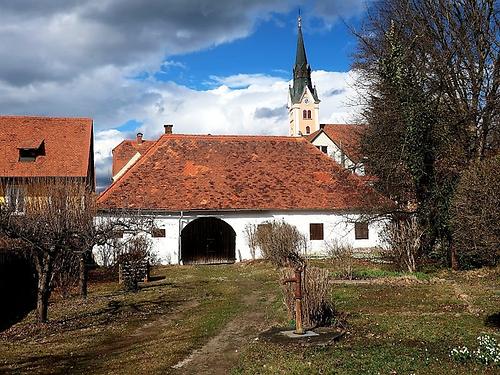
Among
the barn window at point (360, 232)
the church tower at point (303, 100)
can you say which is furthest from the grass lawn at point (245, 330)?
the church tower at point (303, 100)

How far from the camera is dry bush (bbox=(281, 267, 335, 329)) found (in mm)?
10648

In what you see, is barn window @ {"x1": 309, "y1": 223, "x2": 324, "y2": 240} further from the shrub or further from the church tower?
the church tower

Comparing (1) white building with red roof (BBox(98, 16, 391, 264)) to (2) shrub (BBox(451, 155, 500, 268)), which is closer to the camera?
(2) shrub (BBox(451, 155, 500, 268))

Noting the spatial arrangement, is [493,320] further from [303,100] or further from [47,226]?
[303,100]

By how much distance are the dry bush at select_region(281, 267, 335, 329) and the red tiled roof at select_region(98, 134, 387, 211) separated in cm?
1579

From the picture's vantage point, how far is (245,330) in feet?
37.5

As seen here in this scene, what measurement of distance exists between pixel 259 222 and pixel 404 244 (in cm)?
1061

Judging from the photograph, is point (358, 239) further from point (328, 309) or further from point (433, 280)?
point (328, 309)

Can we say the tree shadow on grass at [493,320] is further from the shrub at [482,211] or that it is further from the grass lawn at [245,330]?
the shrub at [482,211]

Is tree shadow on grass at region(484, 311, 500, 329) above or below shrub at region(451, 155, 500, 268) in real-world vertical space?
below

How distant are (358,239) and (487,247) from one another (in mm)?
20052

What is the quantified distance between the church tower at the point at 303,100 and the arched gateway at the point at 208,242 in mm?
59107

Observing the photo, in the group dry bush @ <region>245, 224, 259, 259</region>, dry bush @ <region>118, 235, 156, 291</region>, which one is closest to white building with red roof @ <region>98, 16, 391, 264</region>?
dry bush @ <region>245, 224, 259, 259</region>

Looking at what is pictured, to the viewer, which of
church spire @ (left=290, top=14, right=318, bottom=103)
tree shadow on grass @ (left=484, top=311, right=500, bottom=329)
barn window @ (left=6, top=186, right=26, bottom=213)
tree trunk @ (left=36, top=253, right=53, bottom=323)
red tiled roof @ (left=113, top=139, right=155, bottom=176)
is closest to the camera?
tree shadow on grass @ (left=484, top=311, right=500, bottom=329)
